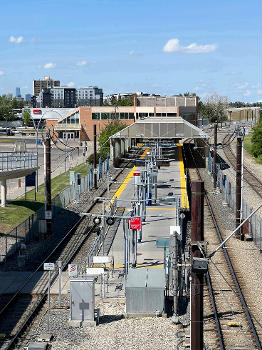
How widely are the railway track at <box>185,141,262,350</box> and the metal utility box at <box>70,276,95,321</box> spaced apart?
3652 mm

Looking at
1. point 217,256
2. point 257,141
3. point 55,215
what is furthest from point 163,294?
point 257,141

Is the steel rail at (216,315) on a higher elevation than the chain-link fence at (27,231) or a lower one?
lower

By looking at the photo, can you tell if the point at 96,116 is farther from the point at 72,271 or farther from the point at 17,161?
the point at 72,271

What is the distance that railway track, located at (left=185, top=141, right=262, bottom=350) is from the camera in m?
17.8

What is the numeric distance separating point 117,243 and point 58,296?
27.5 ft

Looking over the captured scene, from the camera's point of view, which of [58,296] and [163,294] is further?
[58,296]

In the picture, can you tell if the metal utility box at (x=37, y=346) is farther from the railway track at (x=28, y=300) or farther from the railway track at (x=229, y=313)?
the railway track at (x=229, y=313)

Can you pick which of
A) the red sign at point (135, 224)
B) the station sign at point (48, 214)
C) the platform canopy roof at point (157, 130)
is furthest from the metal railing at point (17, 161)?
the platform canopy roof at point (157, 130)

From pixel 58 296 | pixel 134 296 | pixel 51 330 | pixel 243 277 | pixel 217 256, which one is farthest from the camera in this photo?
pixel 217 256

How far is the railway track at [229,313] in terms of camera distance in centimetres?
1784

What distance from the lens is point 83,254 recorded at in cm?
2914

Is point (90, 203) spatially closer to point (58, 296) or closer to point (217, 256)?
point (217, 256)

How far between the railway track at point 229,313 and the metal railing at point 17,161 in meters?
13.5

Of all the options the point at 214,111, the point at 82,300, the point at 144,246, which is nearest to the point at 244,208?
the point at 144,246
